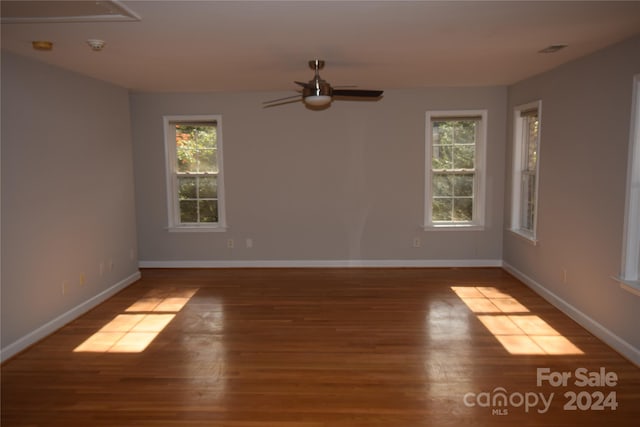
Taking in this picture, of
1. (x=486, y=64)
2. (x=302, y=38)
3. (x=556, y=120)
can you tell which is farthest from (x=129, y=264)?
(x=556, y=120)

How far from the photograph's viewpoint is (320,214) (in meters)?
6.40

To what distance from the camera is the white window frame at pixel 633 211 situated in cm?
340

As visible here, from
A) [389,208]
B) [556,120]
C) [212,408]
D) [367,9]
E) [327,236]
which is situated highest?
[367,9]

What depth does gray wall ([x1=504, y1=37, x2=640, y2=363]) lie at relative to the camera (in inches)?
141

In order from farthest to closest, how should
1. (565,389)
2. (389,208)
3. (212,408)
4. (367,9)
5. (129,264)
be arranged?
(389,208) < (129,264) < (565,389) < (212,408) < (367,9)

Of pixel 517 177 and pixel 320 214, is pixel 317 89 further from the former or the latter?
pixel 517 177

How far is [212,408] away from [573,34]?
363cm

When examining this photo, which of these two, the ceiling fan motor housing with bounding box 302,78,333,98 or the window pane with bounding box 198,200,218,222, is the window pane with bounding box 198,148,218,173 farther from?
the ceiling fan motor housing with bounding box 302,78,333,98

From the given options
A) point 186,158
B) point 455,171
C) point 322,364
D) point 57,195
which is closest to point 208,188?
point 186,158

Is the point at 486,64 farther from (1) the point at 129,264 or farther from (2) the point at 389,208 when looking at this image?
(1) the point at 129,264

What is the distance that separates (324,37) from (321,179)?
10.2ft

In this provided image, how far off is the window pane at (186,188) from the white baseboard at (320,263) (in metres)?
0.95

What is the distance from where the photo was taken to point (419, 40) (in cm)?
347

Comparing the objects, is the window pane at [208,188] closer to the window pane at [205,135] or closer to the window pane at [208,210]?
the window pane at [208,210]
